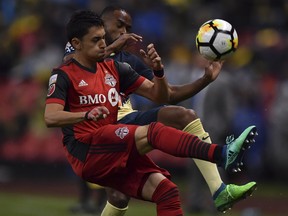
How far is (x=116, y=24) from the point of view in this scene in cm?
978

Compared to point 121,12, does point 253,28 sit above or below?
below

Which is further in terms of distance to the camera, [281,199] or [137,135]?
[281,199]

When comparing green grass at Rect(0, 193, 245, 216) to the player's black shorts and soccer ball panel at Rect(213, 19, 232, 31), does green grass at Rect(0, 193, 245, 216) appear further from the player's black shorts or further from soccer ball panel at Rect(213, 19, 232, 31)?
soccer ball panel at Rect(213, 19, 232, 31)

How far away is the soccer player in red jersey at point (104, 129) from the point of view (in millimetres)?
8031

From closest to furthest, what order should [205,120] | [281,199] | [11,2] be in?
[205,120] < [281,199] < [11,2]

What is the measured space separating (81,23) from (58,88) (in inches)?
26.3

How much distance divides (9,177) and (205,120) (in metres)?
6.01

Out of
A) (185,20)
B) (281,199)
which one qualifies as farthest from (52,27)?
(281,199)

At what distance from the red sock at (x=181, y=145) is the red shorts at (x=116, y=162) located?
277mm

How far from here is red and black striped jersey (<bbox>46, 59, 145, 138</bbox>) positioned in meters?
8.34

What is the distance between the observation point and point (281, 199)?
16.2m

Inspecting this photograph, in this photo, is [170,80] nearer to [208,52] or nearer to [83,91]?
[208,52]

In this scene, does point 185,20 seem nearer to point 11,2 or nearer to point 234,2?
point 234,2

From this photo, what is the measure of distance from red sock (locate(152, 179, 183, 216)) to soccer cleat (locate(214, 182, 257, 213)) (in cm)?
39
